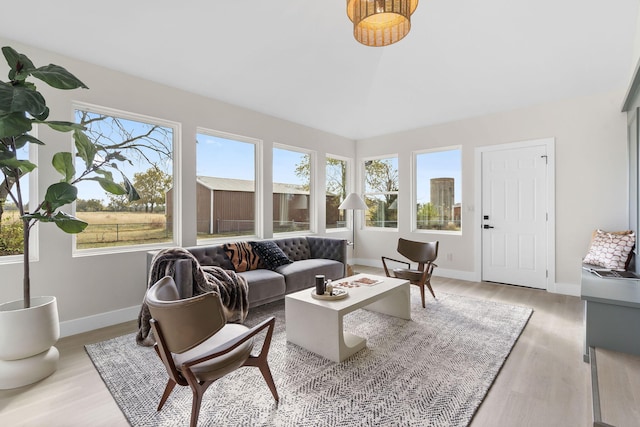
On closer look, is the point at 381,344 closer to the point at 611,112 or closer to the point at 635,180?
the point at 635,180

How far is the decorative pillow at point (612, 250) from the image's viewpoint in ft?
10.8

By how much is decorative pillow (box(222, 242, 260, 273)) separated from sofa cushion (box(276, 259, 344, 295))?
13.2 inches

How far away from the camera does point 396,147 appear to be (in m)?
5.73

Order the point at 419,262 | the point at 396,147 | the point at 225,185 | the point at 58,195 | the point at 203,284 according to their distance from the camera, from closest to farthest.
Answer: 1. the point at 58,195
2. the point at 203,284
3. the point at 419,262
4. the point at 225,185
5. the point at 396,147

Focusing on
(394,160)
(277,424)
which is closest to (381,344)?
(277,424)

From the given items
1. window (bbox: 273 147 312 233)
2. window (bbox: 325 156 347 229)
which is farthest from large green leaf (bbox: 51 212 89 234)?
window (bbox: 325 156 347 229)

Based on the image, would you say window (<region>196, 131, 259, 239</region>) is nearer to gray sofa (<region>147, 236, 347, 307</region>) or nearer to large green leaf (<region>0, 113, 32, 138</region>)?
gray sofa (<region>147, 236, 347, 307</region>)

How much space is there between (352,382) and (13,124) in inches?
107

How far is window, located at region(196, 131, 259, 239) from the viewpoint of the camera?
4059mm

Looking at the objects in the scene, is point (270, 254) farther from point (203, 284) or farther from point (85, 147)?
point (85, 147)

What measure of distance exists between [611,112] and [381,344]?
4.06m

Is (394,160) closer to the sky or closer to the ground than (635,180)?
closer to the sky

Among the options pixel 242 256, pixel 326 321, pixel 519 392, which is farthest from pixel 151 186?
pixel 519 392

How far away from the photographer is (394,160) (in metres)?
5.86
